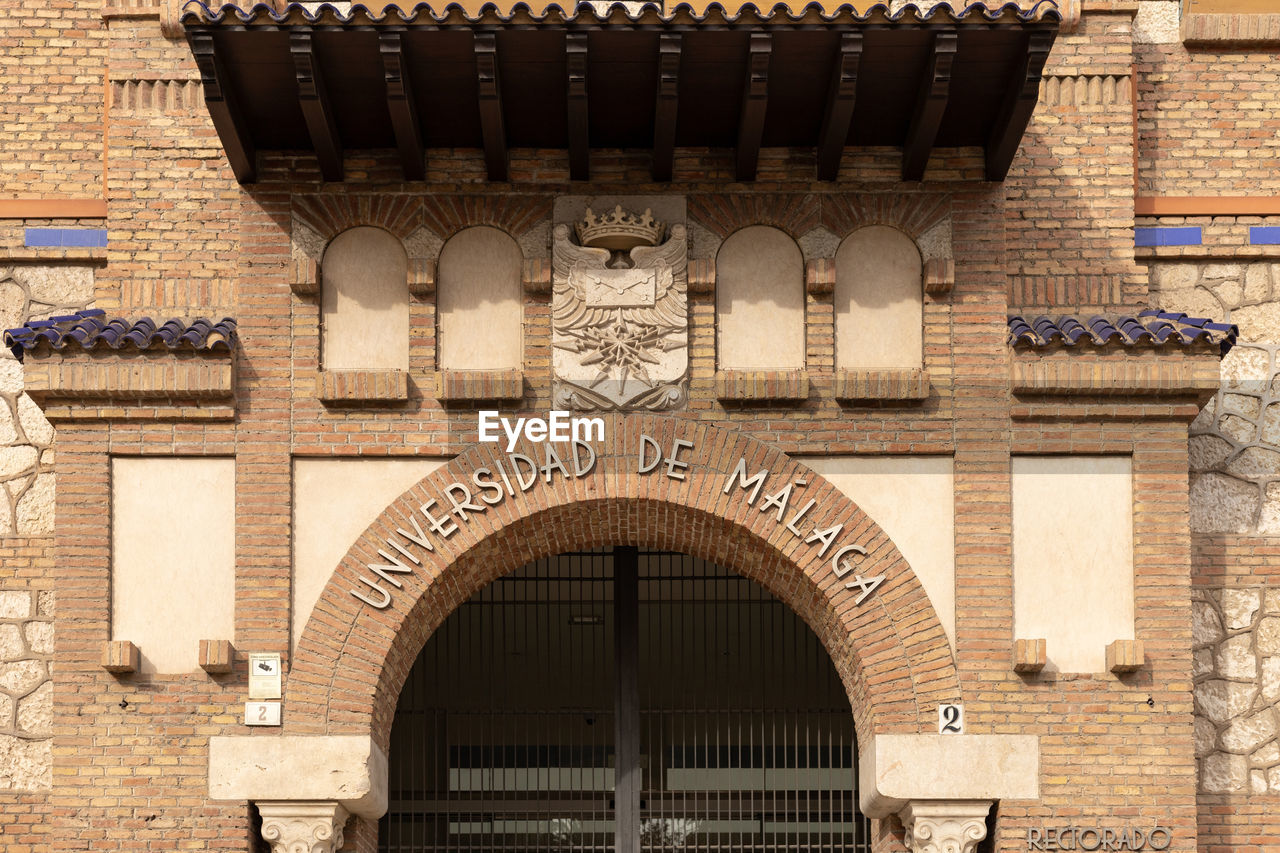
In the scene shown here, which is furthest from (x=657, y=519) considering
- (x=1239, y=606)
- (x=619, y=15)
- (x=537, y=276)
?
(x=1239, y=606)

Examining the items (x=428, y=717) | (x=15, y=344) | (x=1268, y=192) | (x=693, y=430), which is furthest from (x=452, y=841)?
(x=1268, y=192)

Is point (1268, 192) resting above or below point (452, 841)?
above

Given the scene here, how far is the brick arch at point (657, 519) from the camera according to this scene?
1135 cm

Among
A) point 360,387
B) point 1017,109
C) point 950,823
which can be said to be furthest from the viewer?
point 360,387

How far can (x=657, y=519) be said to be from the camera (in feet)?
39.1

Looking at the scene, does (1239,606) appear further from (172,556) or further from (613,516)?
(172,556)

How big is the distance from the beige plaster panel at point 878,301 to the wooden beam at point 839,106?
53cm

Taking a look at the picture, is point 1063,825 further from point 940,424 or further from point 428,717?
point 428,717

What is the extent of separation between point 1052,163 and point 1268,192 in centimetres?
180

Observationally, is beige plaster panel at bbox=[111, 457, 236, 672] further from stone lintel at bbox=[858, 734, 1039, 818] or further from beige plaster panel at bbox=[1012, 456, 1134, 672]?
beige plaster panel at bbox=[1012, 456, 1134, 672]

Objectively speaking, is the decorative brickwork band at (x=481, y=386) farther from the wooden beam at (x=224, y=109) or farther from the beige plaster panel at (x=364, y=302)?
the wooden beam at (x=224, y=109)

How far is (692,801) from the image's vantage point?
1355 cm

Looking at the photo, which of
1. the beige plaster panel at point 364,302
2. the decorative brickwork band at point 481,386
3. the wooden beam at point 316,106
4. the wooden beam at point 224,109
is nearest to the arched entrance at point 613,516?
the decorative brickwork band at point 481,386

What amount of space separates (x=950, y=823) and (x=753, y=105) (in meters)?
4.82
